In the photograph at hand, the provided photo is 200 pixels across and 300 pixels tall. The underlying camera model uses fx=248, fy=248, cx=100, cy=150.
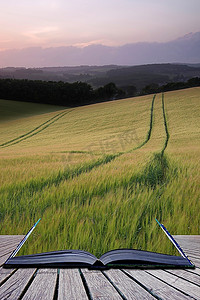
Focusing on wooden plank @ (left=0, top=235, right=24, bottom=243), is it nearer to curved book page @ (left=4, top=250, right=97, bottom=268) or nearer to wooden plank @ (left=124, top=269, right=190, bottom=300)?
curved book page @ (left=4, top=250, right=97, bottom=268)

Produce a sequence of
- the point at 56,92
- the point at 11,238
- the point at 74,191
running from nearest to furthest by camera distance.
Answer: the point at 11,238 → the point at 74,191 → the point at 56,92

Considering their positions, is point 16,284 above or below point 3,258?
above

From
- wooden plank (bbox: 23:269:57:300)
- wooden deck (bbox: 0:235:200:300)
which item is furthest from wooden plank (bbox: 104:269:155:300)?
wooden plank (bbox: 23:269:57:300)

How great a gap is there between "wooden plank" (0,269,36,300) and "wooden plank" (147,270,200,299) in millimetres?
832

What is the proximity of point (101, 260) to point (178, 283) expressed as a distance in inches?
20.2

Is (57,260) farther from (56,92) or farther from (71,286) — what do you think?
(56,92)

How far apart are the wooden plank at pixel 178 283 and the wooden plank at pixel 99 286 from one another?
0.36m

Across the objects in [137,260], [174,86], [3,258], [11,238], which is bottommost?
[11,238]

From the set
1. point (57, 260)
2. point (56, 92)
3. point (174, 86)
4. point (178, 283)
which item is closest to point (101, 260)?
point (57, 260)

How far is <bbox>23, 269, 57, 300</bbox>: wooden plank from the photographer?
1.42 m

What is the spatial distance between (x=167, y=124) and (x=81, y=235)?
17832 mm

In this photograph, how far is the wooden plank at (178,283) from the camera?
1475mm

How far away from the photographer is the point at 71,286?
1.51 metres

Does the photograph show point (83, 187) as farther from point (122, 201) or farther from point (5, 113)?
point (5, 113)
